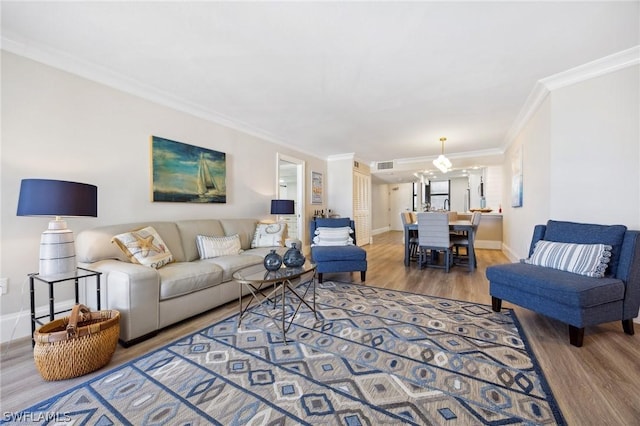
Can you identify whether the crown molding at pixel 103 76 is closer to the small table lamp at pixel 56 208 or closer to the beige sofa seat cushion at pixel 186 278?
the small table lamp at pixel 56 208

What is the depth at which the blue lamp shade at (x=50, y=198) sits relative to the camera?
1800 mm

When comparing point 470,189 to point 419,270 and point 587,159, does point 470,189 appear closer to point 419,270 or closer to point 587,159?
point 419,270

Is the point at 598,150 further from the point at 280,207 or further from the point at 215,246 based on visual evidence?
the point at 215,246

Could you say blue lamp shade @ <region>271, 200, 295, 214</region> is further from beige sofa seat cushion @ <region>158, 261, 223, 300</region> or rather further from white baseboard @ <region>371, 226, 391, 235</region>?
white baseboard @ <region>371, 226, 391, 235</region>

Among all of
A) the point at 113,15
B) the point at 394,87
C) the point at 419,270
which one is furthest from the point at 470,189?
the point at 113,15

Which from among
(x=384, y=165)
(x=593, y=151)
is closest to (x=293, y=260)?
(x=593, y=151)

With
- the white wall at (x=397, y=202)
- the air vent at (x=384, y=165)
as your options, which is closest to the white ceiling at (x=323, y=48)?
the air vent at (x=384, y=165)

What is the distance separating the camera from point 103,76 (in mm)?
2639

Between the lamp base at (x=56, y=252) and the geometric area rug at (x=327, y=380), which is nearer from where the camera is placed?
the geometric area rug at (x=327, y=380)

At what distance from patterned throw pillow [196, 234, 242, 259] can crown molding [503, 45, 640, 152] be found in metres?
3.92

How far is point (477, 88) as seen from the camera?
305 centimetres

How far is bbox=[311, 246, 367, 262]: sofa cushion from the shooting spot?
11.9 ft

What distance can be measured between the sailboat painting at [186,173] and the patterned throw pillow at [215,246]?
0.65 metres

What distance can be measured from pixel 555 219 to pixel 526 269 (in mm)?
1042
